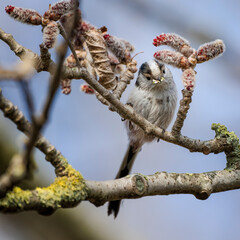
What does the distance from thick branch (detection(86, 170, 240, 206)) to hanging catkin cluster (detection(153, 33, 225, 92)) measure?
0.53 meters

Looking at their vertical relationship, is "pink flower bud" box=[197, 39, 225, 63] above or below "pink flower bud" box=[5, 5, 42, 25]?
above

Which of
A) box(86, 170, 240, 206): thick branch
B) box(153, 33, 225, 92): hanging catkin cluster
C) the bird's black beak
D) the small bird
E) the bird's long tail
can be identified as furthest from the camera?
the bird's long tail

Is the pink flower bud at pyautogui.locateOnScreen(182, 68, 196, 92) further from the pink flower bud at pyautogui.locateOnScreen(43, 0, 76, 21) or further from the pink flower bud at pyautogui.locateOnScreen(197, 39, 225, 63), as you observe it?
the pink flower bud at pyautogui.locateOnScreen(43, 0, 76, 21)

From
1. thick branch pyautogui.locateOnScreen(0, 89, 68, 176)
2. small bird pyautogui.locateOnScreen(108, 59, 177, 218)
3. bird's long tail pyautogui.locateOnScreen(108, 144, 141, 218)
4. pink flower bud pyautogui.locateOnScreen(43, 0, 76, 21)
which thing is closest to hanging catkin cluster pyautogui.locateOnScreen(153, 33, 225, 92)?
pink flower bud pyautogui.locateOnScreen(43, 0, 76, 21)

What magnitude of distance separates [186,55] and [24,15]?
2.74ft

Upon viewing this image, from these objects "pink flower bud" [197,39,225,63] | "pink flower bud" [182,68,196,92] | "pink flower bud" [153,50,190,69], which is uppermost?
"pink flower bud" [197,39,225,63]

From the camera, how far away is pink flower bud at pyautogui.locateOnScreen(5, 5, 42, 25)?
1.98 meters

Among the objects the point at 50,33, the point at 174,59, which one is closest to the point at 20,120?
the point at 50,33

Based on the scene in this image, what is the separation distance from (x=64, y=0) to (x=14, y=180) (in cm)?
Answer: 106

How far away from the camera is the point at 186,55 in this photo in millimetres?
2105

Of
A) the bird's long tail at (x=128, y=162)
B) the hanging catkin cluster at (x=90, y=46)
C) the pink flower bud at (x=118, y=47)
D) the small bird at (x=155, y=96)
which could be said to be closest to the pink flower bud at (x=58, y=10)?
the hanging catkin cluster at (x=90, y=46)

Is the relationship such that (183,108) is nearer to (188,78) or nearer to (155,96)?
(188,78)

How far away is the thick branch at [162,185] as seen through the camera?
1938 mm

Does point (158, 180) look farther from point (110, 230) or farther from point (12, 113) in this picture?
point (110, 230)
